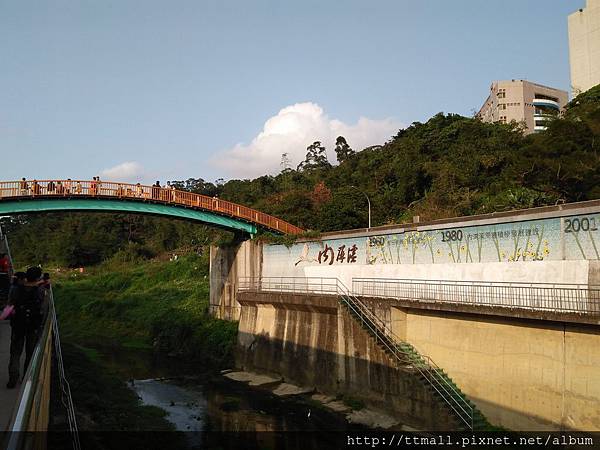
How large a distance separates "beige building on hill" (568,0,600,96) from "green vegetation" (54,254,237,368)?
52.5 m

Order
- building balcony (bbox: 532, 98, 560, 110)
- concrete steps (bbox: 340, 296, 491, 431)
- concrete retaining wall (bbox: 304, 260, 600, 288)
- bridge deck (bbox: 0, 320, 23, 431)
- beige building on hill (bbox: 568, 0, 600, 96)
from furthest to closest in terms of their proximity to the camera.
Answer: building balcony (bbox: 532, 98, 560, 110), beige building on hill (bbox: 568, 0, 600, 96), concrete steps (bbox: 340, 296, 491, 431), concrete retaining wall (bbox: 304, 260, 600, 288), bridge deck (bbox: 0, 320, 23, 431)

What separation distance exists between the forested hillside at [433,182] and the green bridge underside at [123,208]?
791 centimetres

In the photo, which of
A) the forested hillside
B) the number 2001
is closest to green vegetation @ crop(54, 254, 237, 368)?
the forested hillside

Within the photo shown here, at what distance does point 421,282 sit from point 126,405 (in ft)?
40.6

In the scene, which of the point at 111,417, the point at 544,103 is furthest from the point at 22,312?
the point at 544,103

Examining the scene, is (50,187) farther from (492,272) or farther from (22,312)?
(492,272)

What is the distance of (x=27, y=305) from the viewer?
25.9ft

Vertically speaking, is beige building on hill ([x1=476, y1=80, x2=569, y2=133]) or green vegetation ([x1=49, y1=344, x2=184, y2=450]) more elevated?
beige building on hill ([x1=476, y1=80, x2=569, y2=133])

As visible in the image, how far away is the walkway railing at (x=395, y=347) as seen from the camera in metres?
15.9

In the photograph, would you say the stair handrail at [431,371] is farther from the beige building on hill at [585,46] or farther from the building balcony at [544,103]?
the building balcony at [544,103]

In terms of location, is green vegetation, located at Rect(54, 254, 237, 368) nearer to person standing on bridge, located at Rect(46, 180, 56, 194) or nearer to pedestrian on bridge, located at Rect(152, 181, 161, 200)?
pedestrian on bridge, located at Rect(152, 181, 161, 200)

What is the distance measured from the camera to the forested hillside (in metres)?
29.0

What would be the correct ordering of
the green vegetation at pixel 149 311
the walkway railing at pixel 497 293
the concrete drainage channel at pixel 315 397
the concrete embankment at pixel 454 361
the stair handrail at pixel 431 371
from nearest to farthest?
the concrete embankment at pixel 454 361 < the walkway railing at pixel 497 293 < the stair handrail at pixel 431 371 < the concrete drainage channel at pixel 315 397 < the green vegetation at pixel 149 311

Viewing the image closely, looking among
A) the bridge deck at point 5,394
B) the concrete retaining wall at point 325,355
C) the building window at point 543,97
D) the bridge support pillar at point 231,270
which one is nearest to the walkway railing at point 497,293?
the concrete retaining wall at point 325,355
